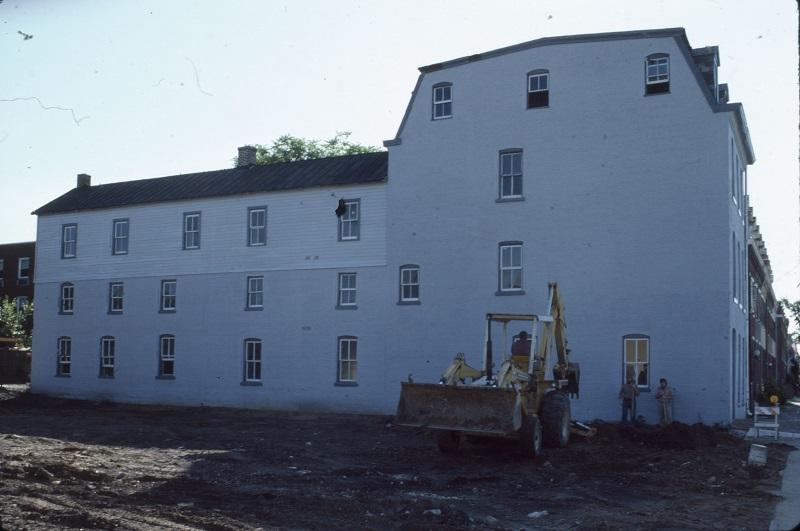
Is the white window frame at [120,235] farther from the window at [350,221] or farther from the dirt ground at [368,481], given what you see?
the dirt ground at [368,481]

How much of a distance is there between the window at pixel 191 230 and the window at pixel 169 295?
1698mm

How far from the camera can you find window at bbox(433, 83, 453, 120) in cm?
3155

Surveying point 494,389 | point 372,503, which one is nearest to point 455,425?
point 494,389

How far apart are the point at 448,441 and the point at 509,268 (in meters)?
11.8

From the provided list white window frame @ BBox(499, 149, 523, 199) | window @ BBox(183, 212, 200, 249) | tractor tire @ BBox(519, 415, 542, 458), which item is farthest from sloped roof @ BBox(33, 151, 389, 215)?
tractor tire @ BBox(519, 415, 542, 458)

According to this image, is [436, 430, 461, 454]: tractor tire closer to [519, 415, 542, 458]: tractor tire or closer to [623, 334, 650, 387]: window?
[519, 415, 542, 458]: tractor tire

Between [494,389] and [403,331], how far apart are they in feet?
46.7

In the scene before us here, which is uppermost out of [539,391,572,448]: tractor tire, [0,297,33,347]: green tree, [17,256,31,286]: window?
[17,256,31,286]: window

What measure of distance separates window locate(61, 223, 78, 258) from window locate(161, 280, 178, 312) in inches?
231

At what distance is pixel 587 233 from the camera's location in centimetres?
2848

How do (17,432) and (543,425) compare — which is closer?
(543,425)

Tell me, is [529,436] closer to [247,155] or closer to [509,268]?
[509,268]

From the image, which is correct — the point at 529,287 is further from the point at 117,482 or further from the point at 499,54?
the point at 117,482

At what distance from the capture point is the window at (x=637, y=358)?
88.7 feet
